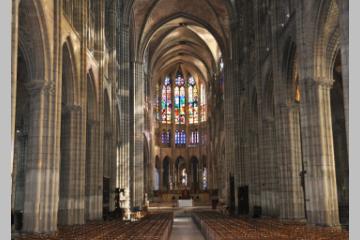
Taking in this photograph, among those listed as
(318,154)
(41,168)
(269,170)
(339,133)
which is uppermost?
(339,133)

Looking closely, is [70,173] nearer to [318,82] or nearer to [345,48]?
[318,82]

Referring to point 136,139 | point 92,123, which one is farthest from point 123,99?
point 92,123

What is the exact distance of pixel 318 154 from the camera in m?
18.1

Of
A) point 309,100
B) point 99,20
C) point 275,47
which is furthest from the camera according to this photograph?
point 99,20

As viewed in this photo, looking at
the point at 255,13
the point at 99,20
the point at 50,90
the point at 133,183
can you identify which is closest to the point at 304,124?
the point at 50,90

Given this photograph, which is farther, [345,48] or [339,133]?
[339,133]

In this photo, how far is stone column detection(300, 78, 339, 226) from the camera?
17.6 meters

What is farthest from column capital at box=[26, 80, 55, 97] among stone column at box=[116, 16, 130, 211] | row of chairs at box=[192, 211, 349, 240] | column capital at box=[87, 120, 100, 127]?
stone column at box=[116, 16, 130, 211]

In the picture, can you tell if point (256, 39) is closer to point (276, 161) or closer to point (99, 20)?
point (276, 161)

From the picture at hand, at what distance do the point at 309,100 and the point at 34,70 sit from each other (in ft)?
40.4

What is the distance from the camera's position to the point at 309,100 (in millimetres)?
18891

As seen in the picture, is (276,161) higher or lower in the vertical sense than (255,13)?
lower

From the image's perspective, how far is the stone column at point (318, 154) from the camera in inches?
695

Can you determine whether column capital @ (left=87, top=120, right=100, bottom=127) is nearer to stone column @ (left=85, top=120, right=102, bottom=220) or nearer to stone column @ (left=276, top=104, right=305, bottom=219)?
stone column @ (left=85, top=120, right=102, bottom=220)
